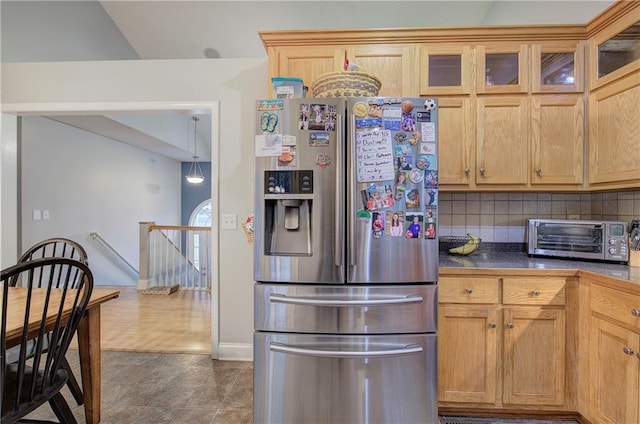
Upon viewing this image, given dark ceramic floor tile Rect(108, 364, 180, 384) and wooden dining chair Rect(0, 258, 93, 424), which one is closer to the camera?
wooden dining chair Rect(0, 258, 93, 424)

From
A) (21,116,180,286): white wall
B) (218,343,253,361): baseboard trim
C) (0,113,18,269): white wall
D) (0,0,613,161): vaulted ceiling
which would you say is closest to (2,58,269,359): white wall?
(218,343,253,361): baseboard trim

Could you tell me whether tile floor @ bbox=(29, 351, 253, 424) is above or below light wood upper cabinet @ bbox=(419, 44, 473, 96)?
below

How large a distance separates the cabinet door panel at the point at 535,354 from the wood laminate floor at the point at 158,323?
222 centimetres

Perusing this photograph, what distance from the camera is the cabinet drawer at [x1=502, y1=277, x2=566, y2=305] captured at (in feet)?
5.59

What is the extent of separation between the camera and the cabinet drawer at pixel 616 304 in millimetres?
1390

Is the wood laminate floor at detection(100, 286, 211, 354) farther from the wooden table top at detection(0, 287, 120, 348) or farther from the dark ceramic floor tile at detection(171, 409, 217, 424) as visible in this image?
the wooden table top at detection(0, 287, 120, 348)

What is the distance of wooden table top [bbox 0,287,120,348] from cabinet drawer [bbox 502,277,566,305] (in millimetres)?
2181

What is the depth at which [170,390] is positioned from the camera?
6.79ft

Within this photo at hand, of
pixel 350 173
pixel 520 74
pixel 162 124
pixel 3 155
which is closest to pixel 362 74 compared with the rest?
pixel 350 173

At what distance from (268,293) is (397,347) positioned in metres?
0.68

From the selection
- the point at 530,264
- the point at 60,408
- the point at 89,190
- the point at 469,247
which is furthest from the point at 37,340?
the point at 89,190

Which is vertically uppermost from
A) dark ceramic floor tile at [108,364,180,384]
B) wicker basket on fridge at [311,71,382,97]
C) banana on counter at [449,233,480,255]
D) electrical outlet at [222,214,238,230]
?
wicker basket on fridge at [311,71,382,97]

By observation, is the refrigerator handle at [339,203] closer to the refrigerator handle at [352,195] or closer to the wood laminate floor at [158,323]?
the refrigerator handle at [352,195]

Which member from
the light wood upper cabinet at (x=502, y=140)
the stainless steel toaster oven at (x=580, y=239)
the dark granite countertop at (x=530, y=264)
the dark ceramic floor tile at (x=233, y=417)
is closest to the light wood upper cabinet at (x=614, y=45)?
the light wood upper cabinet at (x=502, y=140)
